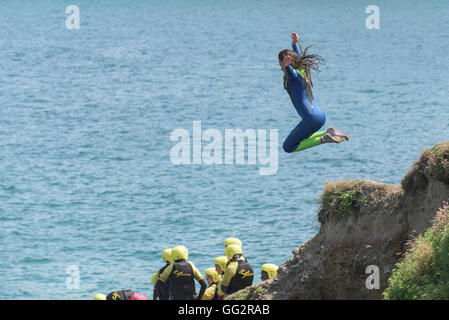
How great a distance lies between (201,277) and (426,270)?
6923 millimetres

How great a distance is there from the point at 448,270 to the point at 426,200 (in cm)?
320

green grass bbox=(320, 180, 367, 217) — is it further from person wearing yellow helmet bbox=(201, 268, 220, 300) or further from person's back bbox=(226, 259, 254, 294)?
person wearing yellow helmet bbox=(201, 268, 220, 300)

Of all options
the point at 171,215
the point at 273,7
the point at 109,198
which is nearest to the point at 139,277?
the point at 171,215

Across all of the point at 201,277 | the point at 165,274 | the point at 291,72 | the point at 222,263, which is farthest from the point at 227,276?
the point at 291,72

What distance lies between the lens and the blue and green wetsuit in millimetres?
17891

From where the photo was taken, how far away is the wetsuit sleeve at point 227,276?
22125 millimetres

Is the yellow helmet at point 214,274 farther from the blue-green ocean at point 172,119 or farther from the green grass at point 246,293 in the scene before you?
the blue-green ocean at point 172,119

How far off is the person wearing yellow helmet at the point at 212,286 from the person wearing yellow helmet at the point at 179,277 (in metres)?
0.21

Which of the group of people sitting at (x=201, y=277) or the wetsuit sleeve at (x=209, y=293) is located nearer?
the group of people sitting at (x=201, y=277)

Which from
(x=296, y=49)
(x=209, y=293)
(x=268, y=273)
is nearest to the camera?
(x=296, y=49)

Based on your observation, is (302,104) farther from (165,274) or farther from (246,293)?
(165,274)

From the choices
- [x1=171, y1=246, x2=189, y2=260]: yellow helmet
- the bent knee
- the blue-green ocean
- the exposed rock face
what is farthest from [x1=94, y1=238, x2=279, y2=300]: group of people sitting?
the blue-green ocean

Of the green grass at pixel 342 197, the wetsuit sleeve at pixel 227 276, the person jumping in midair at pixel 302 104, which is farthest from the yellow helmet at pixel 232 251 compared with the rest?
the person jumping in midair at pixel 302 104

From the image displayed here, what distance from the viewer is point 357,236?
20.8m
